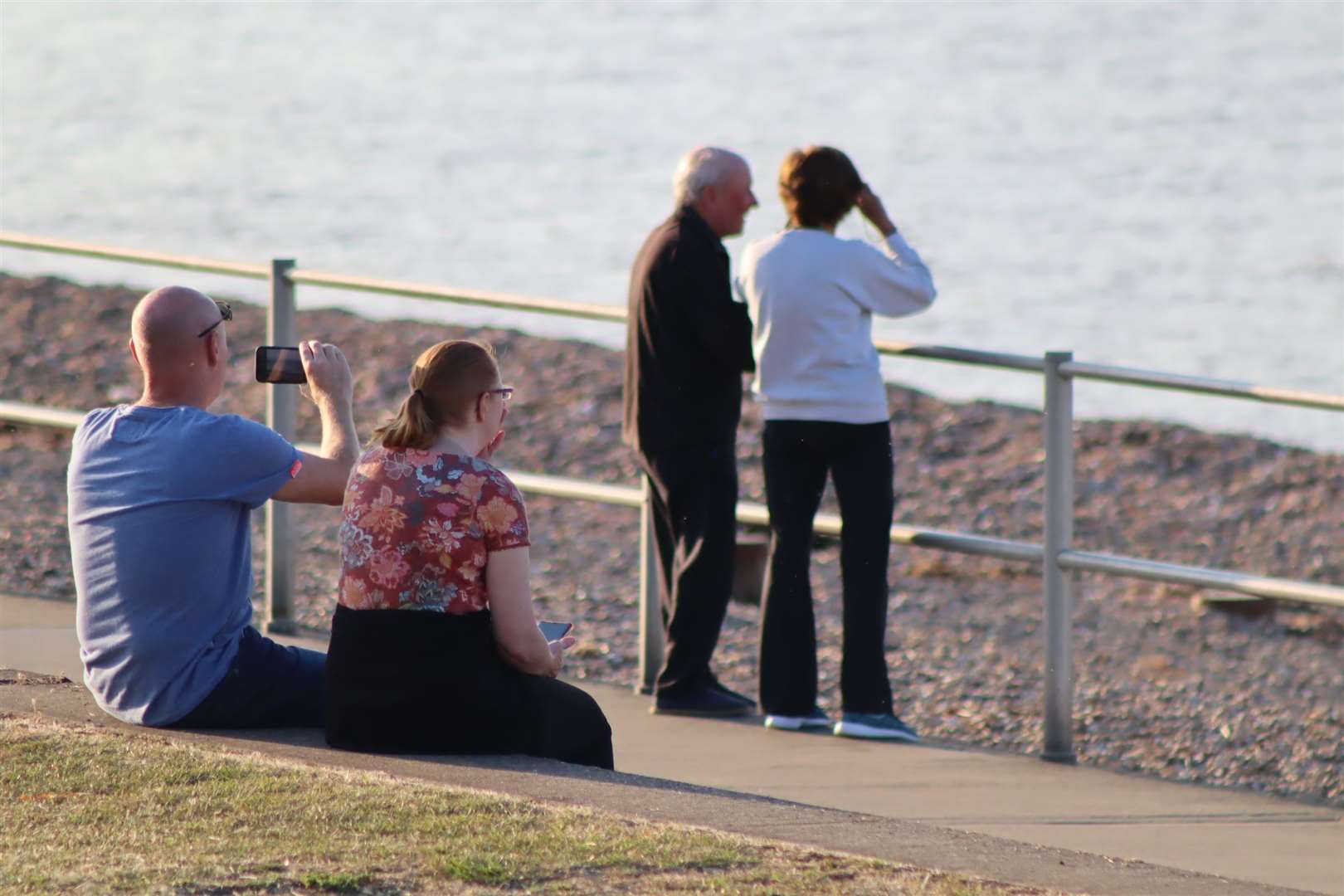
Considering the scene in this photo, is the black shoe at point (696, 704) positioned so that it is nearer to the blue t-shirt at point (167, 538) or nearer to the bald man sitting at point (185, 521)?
the bald man sitting at point (185, 521)

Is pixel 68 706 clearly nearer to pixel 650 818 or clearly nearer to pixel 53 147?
pixel 650 818

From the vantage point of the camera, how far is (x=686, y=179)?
713cm

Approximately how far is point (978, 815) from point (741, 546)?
426cm

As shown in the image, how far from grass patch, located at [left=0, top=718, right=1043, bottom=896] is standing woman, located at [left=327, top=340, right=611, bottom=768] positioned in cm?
24

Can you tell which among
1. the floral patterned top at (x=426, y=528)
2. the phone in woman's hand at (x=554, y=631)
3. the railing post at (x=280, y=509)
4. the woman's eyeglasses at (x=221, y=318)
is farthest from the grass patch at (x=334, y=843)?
the railing post at (x=280, y=509)

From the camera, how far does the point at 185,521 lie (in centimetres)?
500

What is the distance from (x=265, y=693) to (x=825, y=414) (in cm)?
218

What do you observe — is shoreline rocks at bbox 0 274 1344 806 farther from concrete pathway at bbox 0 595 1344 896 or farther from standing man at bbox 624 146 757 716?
standing man at bbox 624 146 757 716

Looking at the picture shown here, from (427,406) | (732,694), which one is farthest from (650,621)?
(427,406)

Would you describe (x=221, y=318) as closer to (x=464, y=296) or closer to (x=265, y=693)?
(x=265, y=693)

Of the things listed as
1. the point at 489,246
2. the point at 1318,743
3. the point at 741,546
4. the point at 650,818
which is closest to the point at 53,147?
the point at 489,246

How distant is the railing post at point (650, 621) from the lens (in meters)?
7.58

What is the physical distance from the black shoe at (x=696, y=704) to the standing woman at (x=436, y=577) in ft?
7.42

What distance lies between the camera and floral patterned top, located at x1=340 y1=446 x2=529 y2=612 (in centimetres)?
482
